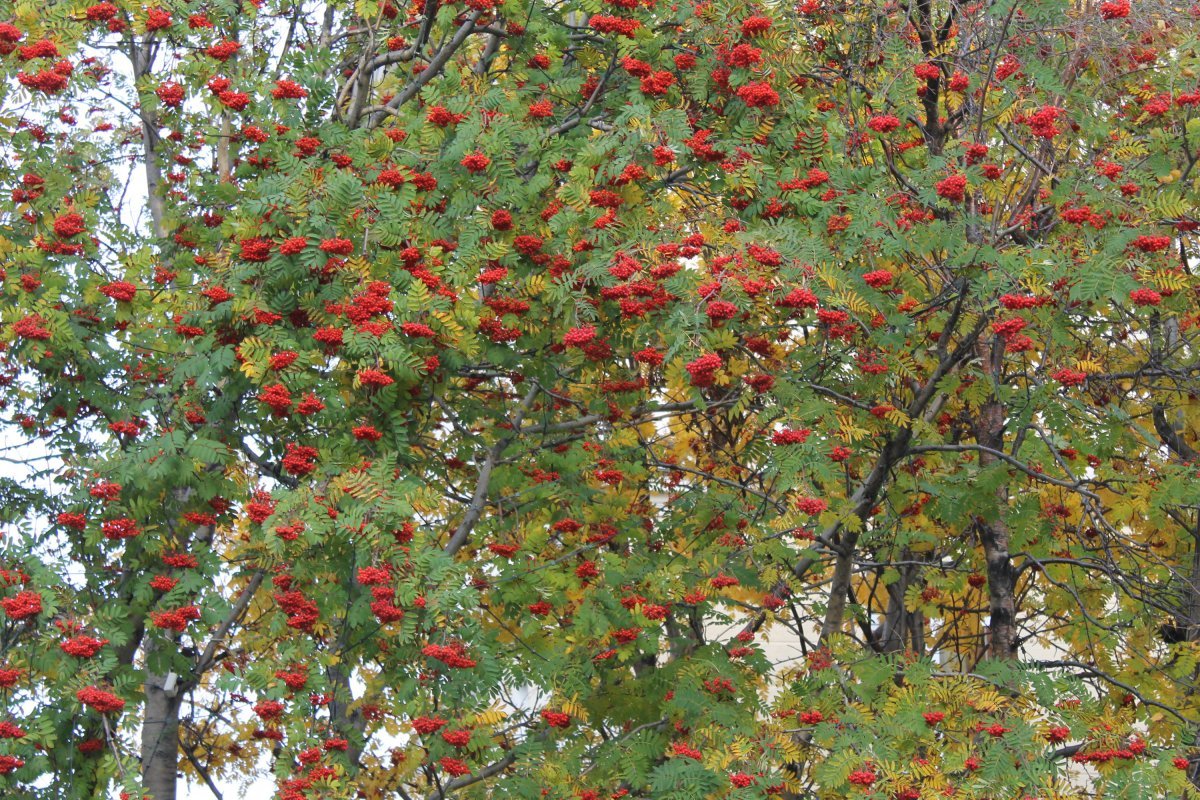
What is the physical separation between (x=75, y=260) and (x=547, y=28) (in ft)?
9.53

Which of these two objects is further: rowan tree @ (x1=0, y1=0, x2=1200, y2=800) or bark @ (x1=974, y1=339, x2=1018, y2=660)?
bark @ (x1=974, y1=339, x2=1018, y2=660)

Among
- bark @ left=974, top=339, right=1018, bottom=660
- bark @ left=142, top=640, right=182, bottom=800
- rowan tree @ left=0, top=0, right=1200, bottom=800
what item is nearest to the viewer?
rowan tree @ left=0, top=0, right=1200, bottom=800

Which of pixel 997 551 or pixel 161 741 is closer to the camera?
pixel 161 741

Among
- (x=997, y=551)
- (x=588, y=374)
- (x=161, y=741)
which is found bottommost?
(x=161, y=741)

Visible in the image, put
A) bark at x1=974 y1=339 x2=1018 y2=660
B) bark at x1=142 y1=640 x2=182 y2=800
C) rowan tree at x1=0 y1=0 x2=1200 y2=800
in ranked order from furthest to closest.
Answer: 1. bark at x1=974 y1=339 x2=1018 y2=660
2. bark at x1=142 y1=640 x2=182 y2=800
3. rowan tree at x1=0 y1=0 x2=1200 y2=800

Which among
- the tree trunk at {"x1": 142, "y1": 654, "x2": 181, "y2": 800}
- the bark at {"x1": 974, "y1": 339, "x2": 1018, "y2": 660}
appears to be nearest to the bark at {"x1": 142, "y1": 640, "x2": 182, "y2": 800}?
the tree trunk at {"x1": 142, "y1": 654, "x2": 181, "y2": 800}

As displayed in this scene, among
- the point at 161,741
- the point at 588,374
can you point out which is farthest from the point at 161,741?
the point at 588,374

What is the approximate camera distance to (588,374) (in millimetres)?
9648

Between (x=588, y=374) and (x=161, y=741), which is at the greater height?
(x=588, y=374)

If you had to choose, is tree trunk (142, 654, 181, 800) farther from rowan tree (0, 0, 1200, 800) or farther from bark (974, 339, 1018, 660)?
bark (974, 339, 1018, 660)

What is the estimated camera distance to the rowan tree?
721 centimetres

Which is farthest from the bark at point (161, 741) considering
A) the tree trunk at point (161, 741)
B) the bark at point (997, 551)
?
the bark at point (997, 551)

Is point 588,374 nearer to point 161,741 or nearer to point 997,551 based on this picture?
point 997,551

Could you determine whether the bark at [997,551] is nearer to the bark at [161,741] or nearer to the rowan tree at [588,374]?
the rowan tree at [588,374]
